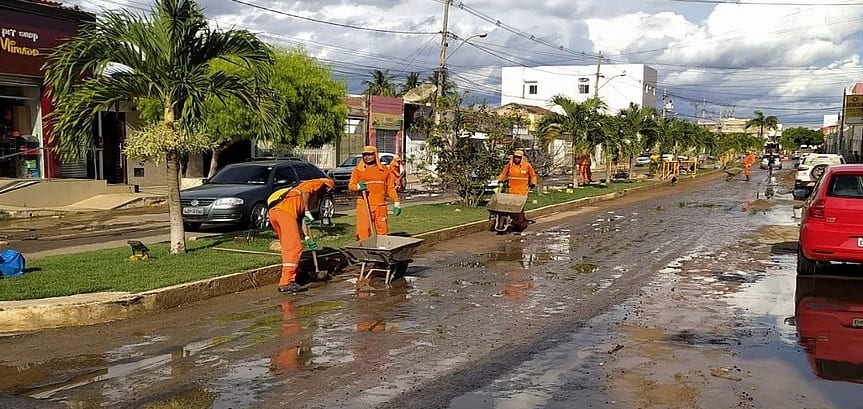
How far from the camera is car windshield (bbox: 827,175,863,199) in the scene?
35.6 ft

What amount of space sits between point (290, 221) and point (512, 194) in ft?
25.9

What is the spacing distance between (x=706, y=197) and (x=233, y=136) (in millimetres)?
18055

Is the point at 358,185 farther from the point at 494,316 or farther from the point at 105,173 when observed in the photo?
the point at 105,173

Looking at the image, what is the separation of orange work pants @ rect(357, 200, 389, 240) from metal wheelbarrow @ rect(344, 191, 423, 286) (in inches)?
35.0

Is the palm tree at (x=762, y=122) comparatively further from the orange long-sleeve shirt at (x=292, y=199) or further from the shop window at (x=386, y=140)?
the orange long-sleeve shirt at (x=292, y=199)

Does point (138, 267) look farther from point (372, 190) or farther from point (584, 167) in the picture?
point (584, 167)

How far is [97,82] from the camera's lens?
35.2 feet

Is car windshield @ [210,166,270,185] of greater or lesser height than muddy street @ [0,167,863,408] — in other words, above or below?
above

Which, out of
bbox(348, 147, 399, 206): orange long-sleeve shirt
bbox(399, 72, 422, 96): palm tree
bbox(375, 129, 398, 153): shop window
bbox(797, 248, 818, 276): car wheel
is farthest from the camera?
bbox(399, 72, 422, 96): palm tree

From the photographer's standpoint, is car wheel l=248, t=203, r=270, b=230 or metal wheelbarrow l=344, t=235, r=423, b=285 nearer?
metal wheelbarrow l=344, t=235, r=423, b=285

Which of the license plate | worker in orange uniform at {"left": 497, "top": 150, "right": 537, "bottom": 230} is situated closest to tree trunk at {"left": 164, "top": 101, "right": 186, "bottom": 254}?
the license plate

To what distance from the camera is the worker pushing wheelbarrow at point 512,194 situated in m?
17.0

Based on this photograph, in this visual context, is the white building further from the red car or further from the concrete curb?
the concrete curb

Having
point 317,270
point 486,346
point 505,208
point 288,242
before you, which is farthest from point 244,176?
point 486,346
